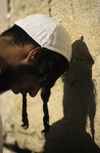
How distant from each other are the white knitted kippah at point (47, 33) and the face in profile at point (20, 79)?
0.19m

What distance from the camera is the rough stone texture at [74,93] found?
1416mm

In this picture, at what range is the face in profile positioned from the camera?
130 centimetres

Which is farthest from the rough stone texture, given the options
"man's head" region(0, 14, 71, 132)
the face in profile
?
the face in profile

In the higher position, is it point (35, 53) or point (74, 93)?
point (35, 53)

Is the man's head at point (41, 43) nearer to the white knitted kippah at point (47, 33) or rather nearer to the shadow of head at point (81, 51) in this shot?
the white knitted kippah at point (47, 33)

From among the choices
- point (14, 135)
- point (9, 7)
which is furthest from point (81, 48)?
point (14, 135)

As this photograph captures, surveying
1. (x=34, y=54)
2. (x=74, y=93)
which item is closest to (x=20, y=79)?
(x=34, y=54)

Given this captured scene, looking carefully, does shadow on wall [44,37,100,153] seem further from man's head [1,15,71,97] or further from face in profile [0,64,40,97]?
face in profile [0,64,40,97]

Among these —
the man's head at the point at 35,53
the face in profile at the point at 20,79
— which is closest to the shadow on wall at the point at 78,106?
the man's head at the point at 35,53

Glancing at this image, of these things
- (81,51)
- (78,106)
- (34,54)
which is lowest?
(78,106)

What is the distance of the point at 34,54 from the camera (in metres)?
1.29

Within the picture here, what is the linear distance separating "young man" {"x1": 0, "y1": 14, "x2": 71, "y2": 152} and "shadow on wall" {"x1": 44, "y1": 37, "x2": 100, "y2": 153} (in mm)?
205

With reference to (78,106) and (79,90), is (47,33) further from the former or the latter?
(78,106)

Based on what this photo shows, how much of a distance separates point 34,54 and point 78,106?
576 millimetres
